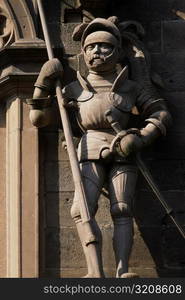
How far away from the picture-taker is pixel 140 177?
704 inches

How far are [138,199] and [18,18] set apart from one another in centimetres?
203

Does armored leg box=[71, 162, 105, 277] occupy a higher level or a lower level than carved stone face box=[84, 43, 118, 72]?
lower

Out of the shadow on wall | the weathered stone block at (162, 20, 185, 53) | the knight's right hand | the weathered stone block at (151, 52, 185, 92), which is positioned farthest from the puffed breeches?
the weathered stone block at (162, 20, 185, 53)

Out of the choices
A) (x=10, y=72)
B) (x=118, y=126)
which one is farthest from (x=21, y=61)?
(x=118, y=126)

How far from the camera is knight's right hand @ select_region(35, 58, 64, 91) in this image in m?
17.6

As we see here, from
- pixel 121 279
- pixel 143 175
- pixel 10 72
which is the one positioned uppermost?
pixel 10 72

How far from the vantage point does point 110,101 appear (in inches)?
693

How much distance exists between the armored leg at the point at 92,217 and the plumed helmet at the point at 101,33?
111 cm

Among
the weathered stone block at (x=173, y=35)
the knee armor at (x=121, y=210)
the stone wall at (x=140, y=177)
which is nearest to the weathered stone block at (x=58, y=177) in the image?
the stone wall at (x=140, y=177)

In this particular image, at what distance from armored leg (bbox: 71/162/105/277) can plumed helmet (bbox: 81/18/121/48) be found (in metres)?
1.11

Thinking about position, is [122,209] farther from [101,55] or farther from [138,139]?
[101,55]

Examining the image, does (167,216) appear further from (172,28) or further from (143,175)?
(172,28)

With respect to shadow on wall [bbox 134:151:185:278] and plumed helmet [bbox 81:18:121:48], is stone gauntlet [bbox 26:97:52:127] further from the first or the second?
shadow on wall [bbox 134:151:185:278]

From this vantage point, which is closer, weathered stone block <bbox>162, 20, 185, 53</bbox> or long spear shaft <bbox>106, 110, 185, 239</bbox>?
long spear shaft <bbox>106, 110, 185, 239</bbox>
